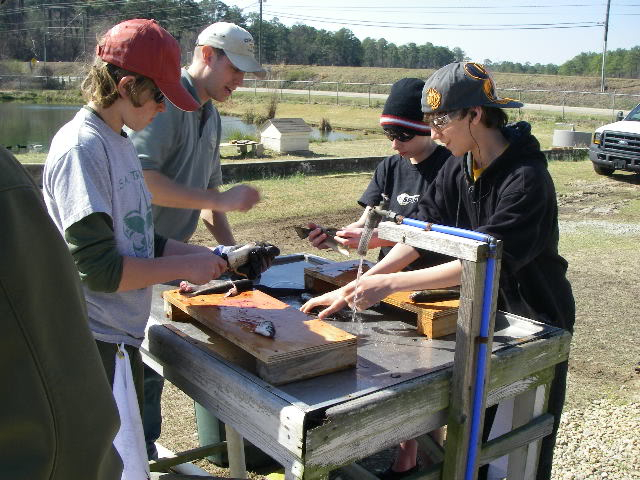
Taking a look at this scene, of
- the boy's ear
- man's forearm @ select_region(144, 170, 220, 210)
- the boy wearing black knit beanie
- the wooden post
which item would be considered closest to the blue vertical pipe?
the wooden post

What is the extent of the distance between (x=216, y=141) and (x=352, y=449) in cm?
190

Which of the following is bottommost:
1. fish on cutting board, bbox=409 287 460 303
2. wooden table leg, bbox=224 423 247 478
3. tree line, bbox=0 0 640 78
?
wooden table leg, bbox=224 423 247 478

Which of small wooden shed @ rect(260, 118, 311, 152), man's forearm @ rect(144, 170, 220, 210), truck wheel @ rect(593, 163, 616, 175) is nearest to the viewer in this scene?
man's forearm @ rect(144, 170, 220, 210)

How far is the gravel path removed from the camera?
10.7 feet

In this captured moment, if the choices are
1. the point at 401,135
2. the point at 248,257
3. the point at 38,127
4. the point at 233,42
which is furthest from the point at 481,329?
the point at 38,127

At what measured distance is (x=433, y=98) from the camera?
2195 mm

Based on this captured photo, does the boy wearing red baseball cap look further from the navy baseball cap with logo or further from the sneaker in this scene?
the sneaker

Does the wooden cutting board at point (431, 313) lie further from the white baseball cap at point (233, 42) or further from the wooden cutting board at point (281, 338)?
A: the white baseball cap at point (233, 42)

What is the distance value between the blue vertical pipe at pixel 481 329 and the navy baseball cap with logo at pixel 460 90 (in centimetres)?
54

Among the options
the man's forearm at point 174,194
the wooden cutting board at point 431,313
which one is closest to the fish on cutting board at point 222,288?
the wooden cutting board at point 431,313

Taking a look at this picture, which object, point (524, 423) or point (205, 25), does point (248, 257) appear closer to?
point (524, 423)

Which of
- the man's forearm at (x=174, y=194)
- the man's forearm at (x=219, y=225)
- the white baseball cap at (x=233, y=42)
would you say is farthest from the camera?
the man's forearm at (x=219, y=225)

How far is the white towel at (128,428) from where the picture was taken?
5.99ft

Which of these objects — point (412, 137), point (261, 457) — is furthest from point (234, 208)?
point (261, 457)
